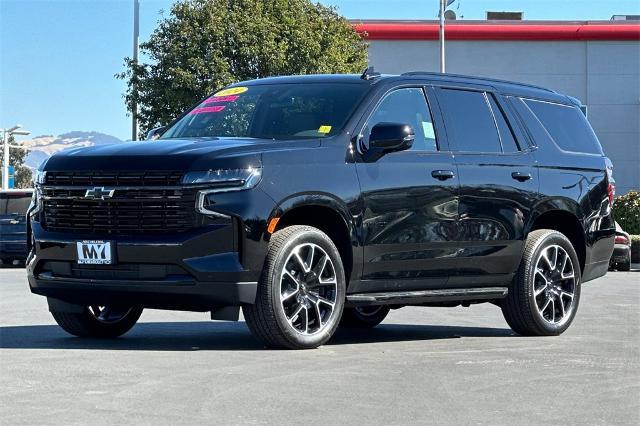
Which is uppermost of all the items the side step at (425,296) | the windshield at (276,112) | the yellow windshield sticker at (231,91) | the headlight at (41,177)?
the yellow windshield sticker at (231,91)

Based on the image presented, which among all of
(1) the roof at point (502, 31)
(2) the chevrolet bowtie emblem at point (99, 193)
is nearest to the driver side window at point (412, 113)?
(2) the chevrolet bowtie emblem at point (99, 193)

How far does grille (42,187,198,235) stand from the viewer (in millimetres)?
8516

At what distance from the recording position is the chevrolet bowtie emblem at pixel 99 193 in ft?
28.5

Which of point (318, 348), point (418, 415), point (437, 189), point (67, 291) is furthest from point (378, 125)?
point (418, 415)

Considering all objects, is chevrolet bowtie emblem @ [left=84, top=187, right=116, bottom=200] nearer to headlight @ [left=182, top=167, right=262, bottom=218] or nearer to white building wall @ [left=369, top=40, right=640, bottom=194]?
headlight @ [left=182, top=167, right=262, bottom=218]

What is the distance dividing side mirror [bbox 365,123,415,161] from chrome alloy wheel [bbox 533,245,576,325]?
2.07 meters

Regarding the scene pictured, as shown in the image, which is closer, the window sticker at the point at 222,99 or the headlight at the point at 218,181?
the headlight at the point at 218,181

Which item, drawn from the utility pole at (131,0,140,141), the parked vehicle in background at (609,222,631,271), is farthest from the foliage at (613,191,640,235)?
the parked vehicle in background at (609,222,631,271)

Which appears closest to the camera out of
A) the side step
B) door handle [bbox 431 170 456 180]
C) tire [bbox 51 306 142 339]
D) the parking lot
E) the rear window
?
the parking lot

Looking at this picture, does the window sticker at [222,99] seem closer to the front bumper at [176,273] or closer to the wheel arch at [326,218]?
the wheel arch at [326,218]

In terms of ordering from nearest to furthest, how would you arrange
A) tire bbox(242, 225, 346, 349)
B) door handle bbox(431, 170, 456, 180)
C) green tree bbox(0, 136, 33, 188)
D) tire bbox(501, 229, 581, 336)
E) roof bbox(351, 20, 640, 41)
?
tire bbox(242, 225, 346, 349) < door handle bbox(431, 170, 456, 180) < tire bbox(501, 229, 581, 336) < roof bbox(351, 20, 640, 41) < green tree bbox(0, 136, 33, 188)

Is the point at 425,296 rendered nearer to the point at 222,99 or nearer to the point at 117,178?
the point at 222,99

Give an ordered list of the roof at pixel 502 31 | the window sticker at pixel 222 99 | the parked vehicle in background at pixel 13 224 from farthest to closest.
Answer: the roof at pixel 502 31 < the parked vehicle in background at pixel 13 224 < the window sticker at pixel 222 99

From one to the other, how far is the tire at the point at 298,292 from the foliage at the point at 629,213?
2879 cm
